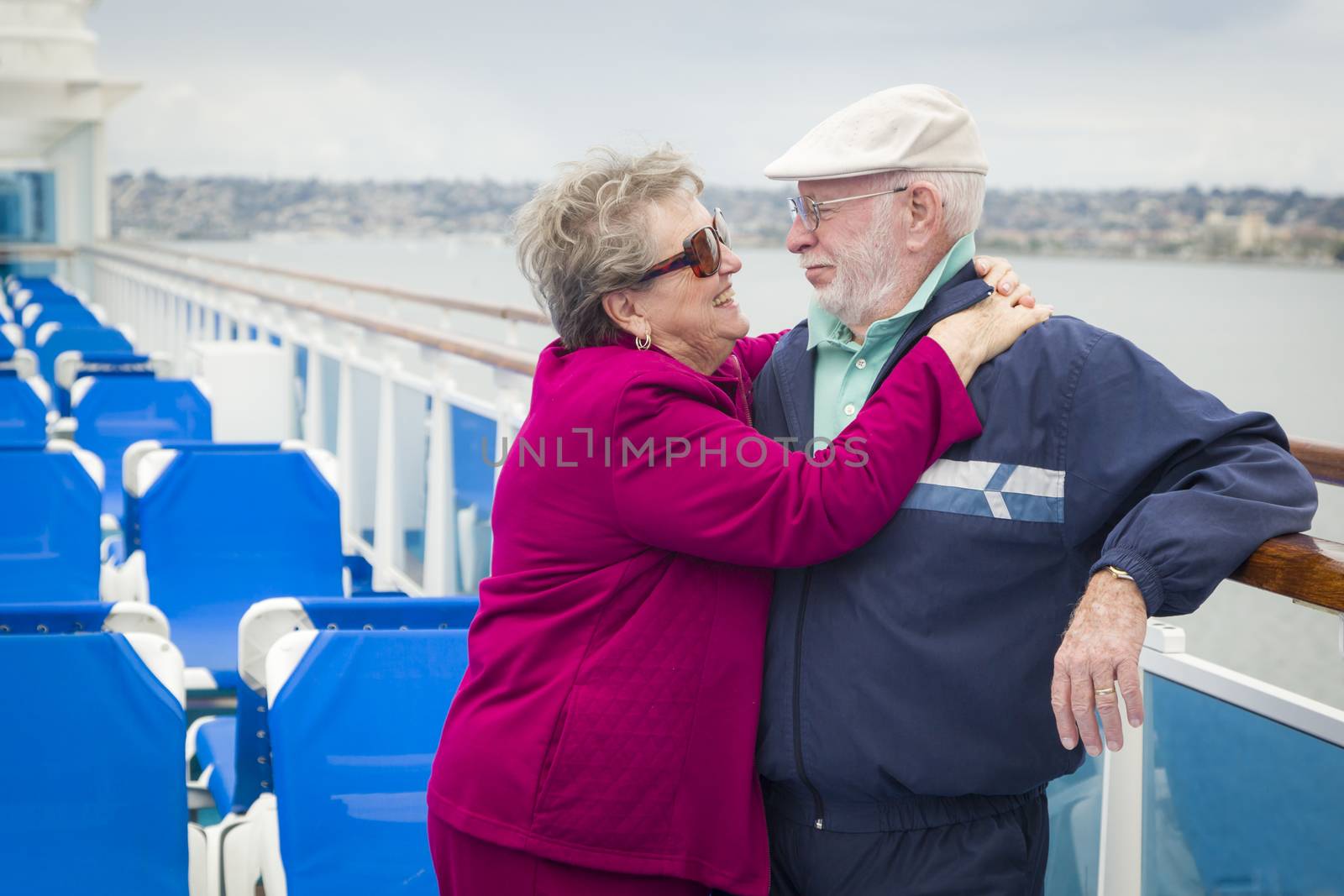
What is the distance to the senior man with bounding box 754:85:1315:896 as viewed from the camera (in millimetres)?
1260

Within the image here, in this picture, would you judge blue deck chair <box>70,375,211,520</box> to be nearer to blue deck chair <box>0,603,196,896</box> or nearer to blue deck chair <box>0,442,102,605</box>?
blue deck chair <box>0,442,102,605</box>

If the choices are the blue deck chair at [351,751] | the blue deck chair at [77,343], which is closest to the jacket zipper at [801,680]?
the blue deck chair at [351,751]

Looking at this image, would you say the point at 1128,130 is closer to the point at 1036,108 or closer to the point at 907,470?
the point at 1036,108

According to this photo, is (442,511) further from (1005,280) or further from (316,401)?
(1005,280)

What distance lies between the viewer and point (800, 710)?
141cm

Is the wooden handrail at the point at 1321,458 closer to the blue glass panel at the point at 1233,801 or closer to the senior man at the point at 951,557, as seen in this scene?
the senior man at the point at 951,557

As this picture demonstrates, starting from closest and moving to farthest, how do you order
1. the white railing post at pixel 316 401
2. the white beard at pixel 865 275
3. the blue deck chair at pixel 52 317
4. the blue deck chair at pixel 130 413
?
the white beard at pixel 865 275 < the blue deck chair at pixel 130 413 < the white railing post at pixel 316 401 < the blue deck chair at pixel 52 317

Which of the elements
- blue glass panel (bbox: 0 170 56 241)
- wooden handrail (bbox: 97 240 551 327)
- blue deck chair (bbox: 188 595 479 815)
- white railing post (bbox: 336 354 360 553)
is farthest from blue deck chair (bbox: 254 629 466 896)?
blue glass panel (bbox: 0 170 56 241)

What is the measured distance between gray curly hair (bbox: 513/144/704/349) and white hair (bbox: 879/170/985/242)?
25 cm

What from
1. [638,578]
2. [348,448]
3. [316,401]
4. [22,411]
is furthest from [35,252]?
[638,578]

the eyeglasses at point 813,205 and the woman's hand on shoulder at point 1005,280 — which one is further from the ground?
the eyeglasses at point 813,205

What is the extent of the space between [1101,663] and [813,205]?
0.64 meters

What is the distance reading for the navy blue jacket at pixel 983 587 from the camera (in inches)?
50.5

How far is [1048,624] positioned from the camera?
1351mm
